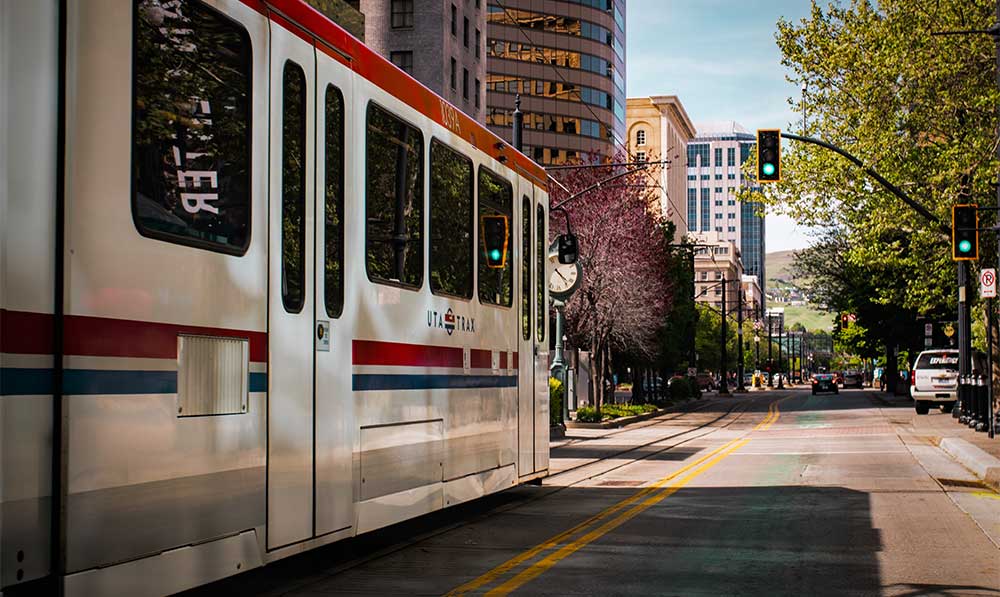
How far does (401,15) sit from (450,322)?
5359 centimetres

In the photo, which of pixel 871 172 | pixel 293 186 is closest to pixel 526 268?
pixel 293 186


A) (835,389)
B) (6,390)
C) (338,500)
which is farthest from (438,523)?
(835,389)

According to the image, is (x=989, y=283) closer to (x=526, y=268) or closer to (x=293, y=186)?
(x=526, y=268)

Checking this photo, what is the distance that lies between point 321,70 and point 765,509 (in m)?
7.93

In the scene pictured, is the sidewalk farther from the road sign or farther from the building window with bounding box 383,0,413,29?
the building window with bounding box 383,0,413,29

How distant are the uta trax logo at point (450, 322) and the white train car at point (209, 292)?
32 millimetres

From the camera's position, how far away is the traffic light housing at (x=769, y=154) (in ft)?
78.0

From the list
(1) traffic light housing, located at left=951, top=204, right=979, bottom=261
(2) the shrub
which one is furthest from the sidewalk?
(2) the shrub

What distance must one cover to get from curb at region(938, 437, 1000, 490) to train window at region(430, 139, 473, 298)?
8942 mm

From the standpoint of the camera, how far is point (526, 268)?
1284cm

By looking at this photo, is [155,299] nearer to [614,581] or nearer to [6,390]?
[6,390]

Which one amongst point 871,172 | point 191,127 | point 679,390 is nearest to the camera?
point 191,127

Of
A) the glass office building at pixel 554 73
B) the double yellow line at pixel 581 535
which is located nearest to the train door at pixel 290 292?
the double yellow line at pixel 581 535

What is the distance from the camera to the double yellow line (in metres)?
8.65
